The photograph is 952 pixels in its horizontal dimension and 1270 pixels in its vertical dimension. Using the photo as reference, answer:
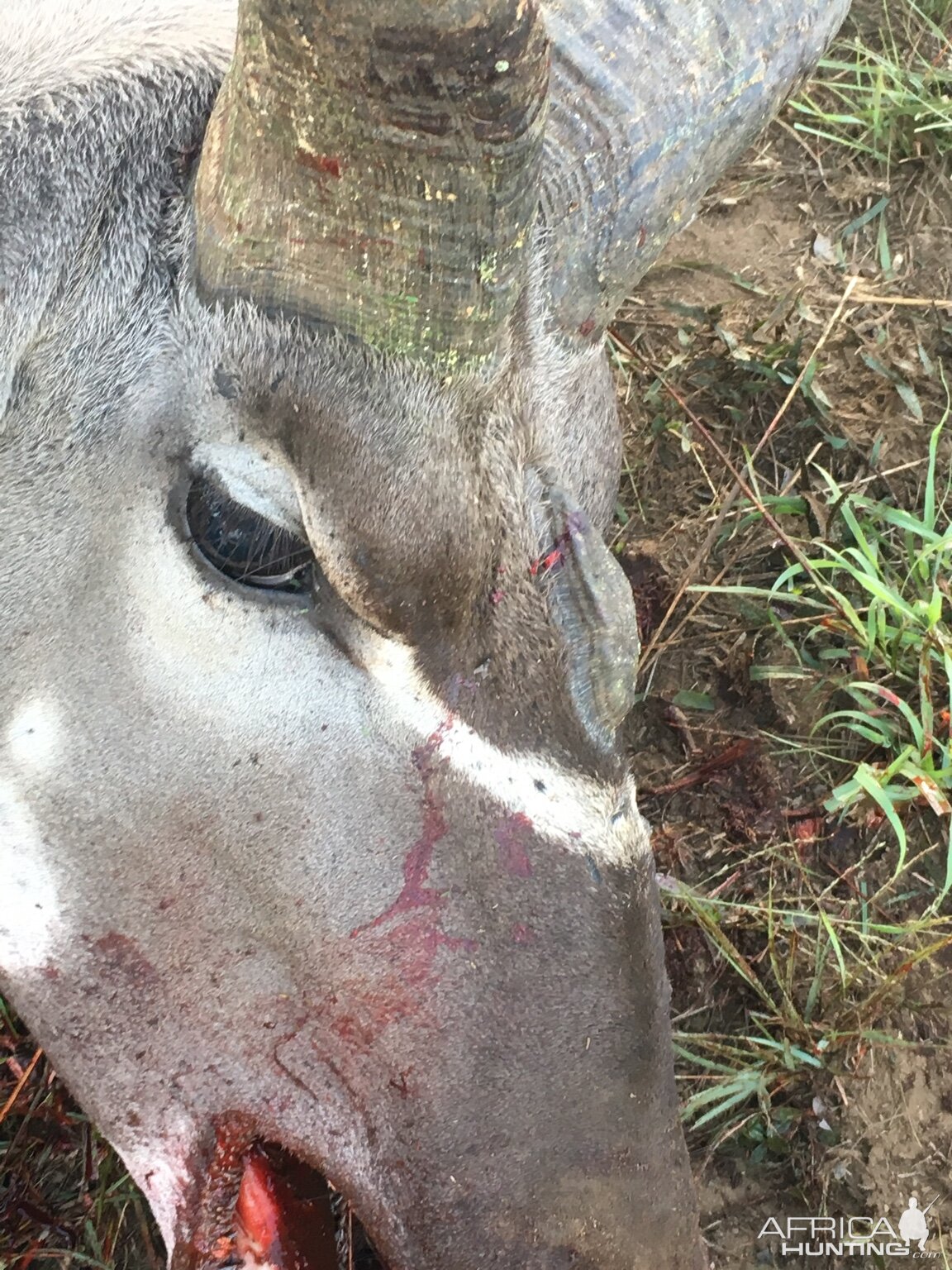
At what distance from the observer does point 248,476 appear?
1.96 m

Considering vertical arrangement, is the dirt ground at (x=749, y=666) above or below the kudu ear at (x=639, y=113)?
below

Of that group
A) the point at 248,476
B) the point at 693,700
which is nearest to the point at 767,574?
the point at 693,700

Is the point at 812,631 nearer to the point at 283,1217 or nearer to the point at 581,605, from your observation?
the point at 581,605

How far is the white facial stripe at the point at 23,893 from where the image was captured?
2.11 metres

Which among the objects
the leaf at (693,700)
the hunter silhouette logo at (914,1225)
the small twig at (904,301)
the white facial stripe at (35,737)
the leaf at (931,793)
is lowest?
the hunter silhouette logo at (914,1225)

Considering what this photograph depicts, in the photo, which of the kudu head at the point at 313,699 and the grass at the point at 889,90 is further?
the grass at the point at 889,90

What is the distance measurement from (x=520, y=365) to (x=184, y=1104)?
4.89ft

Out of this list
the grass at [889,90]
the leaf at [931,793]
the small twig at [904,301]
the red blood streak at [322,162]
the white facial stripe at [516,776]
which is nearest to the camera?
the red blood streak at [322,162]

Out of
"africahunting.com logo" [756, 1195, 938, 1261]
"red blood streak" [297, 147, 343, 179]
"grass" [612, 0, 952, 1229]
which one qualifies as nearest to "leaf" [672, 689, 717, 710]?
"grass" [612, 0, 952, 1229]

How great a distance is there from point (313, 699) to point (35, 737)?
51 centimetres

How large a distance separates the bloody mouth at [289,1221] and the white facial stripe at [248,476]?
1.17 metres

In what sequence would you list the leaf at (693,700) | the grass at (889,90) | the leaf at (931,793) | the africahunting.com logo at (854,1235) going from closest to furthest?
1. the africahunting.com logo at (854,1235)
2. the leaf at (931,793)
3. the leaf at (693,700)
4. the grass at (889,90)

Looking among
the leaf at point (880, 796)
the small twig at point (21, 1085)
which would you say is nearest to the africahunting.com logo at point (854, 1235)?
the leaf at point (880, 796)

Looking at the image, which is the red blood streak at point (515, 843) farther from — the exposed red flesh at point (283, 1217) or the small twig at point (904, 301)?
the small twig at point (904, 301)
